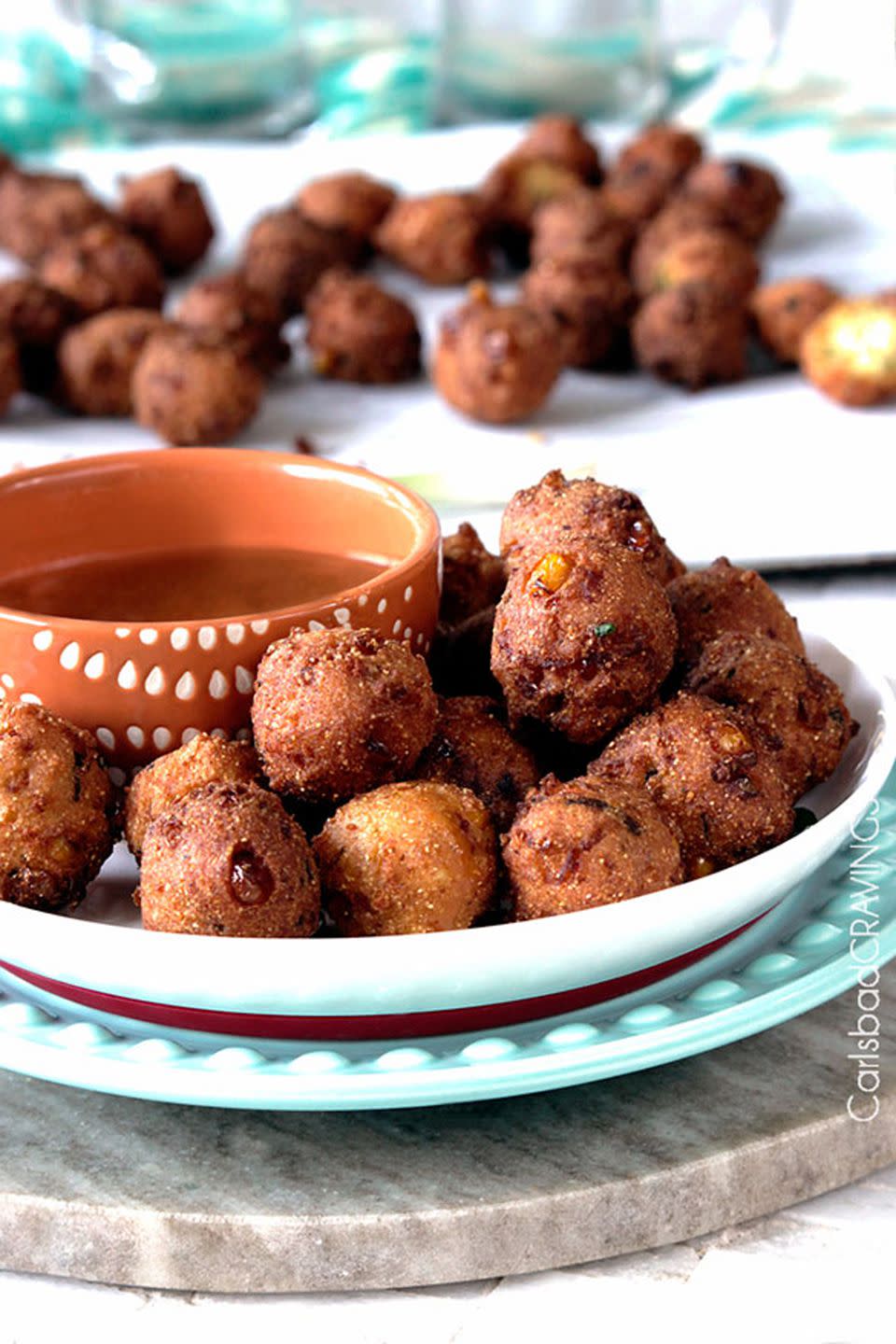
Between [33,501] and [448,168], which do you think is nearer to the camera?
[33,501]

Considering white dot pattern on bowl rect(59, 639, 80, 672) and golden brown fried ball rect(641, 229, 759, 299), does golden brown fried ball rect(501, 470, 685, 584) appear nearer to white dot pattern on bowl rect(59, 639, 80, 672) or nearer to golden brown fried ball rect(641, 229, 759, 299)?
white dot pattern on bowl rect(59, 639, 80, 672)

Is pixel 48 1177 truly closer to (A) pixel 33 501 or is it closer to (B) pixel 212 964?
(B) pixel 212 964

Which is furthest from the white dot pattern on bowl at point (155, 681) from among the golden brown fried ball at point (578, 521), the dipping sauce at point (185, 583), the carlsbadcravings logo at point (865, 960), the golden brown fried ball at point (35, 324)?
the golden brown fried ball at point (35, 324)

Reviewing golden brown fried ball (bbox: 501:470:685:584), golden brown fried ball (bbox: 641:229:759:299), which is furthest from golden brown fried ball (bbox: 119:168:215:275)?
golden brown fried ball (bbox: 501:470:685:584)

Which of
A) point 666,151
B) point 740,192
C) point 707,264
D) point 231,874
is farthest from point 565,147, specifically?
point 231,874

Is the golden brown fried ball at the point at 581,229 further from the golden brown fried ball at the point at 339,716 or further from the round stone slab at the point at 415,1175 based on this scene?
the round stone slab at the point at 415,1175

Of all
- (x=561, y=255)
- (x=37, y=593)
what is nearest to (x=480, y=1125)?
(x=37, y=593)
